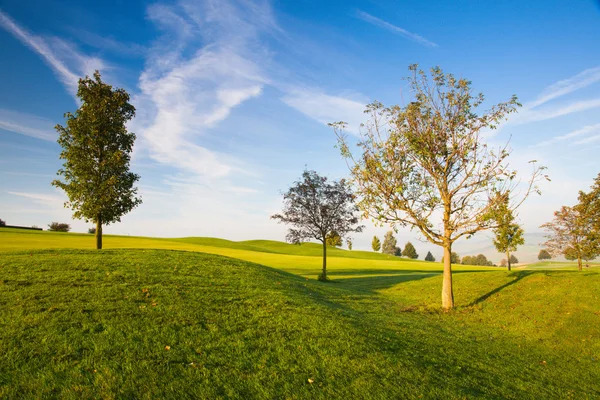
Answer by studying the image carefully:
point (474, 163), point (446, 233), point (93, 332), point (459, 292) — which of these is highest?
point (474, 163)

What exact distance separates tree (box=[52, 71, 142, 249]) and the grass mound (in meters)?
10.5

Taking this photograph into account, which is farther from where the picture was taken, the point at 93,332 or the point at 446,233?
the point at 446,233

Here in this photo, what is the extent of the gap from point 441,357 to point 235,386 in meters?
6.94

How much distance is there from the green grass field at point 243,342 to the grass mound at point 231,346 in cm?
4

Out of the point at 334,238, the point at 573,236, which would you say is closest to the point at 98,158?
the point at 334,238

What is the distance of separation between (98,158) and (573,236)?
177 feet

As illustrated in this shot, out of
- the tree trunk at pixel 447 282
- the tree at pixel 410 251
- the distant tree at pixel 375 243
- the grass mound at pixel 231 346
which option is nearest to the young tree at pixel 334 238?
the tree trunk at pixel 447 282

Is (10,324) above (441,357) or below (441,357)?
above

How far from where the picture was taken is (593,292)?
1947cm

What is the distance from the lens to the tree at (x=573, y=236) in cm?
3838

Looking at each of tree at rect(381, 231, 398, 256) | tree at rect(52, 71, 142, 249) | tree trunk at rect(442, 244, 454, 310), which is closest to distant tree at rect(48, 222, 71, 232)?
tree at rect(52, 71, 142, 249)

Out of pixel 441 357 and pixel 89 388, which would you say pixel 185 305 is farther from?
pixel 441 357

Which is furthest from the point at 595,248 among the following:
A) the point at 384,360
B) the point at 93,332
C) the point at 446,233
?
the point at 93,332

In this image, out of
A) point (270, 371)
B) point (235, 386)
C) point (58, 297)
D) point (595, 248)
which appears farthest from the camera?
point (595, 248)
